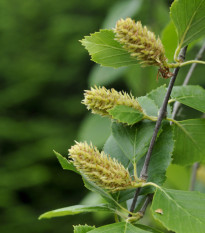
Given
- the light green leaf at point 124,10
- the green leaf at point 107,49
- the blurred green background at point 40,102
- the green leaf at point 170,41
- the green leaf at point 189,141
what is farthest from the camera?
the blurred green background at point 40,102

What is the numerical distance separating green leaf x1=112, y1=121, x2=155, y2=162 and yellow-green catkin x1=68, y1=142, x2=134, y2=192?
0.08 metres

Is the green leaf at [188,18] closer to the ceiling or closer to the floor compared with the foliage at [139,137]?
closer to the ceiling

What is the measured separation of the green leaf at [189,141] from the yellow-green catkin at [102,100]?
6.2 inches

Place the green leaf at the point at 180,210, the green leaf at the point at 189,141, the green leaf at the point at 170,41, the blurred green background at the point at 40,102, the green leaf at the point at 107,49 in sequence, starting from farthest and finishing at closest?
the blurred green background at the point at 40,102 → the green leaf at the point at 170,41 → the green leaf at the point at 189,141 → the green leaf at the point at 107,49 → the green leaf at the point at 180,210

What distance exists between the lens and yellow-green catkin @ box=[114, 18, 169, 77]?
2.00ft

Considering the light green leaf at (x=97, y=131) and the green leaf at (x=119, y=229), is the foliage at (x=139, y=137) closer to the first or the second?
the green leaf at (x=119, y=229)

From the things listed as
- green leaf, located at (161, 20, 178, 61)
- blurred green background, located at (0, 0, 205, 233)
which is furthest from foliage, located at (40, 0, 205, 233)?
blurred green background, located at (0, 0, 205, 233)

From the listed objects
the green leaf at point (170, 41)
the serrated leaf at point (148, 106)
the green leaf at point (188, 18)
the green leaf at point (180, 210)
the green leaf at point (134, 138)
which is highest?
the green leaf at point (170, 41)

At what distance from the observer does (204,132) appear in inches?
30.8

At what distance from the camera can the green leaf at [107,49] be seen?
2.24 ft

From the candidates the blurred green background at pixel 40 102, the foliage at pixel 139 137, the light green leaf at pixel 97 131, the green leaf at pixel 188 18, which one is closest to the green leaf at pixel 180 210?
the foliage at pixel 139 137

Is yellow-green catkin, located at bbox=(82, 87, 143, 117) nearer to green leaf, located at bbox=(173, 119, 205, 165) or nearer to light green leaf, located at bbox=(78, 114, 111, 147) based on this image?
green leaf, located at bbox=(173, 119, 205, 165)

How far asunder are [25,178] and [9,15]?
2.27 meters

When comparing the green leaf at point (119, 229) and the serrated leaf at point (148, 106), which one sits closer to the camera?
the green leaf at point (119, 229)
